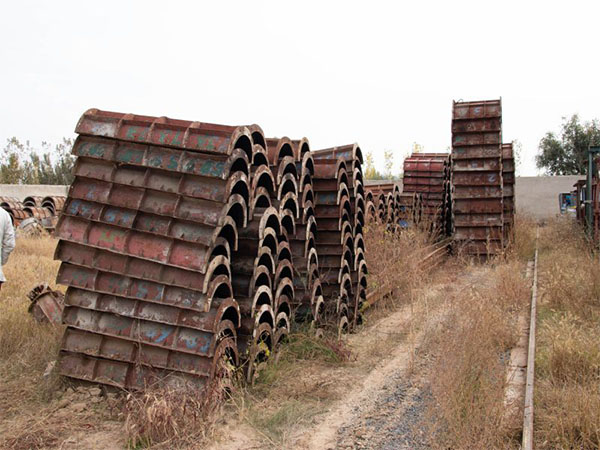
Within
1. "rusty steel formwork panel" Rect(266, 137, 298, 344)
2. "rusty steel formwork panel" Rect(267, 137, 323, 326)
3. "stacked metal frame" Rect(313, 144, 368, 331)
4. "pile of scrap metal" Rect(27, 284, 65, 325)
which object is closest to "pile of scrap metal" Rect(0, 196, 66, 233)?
"pile of scrap metal" Rect(27, 284, 65, 325)

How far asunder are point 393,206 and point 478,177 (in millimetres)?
2355

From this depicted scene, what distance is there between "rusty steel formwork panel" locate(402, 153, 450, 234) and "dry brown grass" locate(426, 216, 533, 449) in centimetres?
1000

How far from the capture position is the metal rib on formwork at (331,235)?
23.5 ft

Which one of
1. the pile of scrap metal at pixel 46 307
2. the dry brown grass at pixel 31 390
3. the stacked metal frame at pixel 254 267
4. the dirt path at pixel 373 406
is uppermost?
the stacked metal frame at pixel 254 267

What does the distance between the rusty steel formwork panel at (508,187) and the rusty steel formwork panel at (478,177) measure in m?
0.86

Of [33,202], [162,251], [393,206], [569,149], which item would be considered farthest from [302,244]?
[569,149]

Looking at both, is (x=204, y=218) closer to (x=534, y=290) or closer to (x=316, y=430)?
(x=316, y=430)

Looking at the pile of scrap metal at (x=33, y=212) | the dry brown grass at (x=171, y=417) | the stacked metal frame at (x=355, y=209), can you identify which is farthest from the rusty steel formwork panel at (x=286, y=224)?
the pile of scrap metal at (x=33, y=212)

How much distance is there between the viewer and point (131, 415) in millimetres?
4113

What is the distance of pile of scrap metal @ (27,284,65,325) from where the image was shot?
21.3 feet

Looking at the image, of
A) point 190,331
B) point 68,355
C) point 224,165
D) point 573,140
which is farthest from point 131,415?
point 573,140

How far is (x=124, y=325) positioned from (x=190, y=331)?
0.58 meters

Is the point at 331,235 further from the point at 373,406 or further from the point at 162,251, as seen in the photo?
the point at 162,251

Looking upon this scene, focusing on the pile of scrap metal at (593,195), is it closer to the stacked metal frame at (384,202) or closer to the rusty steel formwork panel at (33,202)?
the stacked metal frame at (384,202)
